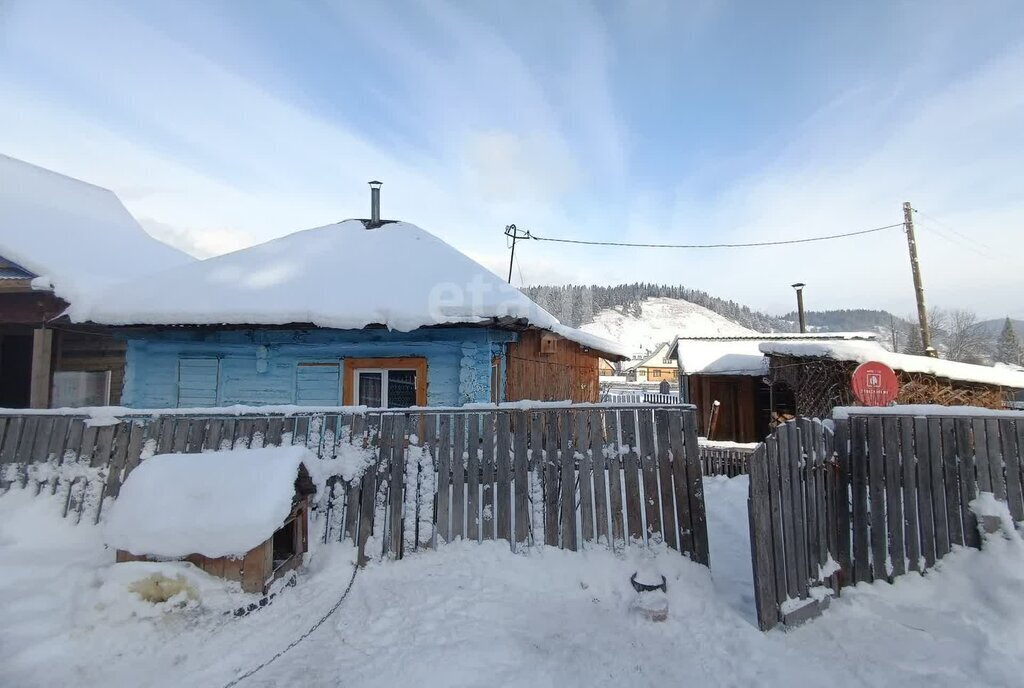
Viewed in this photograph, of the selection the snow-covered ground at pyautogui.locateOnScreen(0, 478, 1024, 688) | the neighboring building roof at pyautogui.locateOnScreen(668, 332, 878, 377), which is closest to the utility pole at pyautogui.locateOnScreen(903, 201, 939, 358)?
the neighboring building roof at pyautogui.locateOnScreen(668, 332, 878, 377)

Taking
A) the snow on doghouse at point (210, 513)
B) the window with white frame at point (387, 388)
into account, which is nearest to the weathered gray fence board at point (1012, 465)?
the snow on doghouse at point (210, 513)

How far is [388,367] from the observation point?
25.3 feet

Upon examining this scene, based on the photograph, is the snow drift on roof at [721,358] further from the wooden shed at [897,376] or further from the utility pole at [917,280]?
the utility pole at [917,280]

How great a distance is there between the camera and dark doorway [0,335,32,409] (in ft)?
44.6

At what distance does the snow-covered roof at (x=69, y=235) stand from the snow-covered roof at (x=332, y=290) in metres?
1.77

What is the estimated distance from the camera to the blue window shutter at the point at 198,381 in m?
7.98

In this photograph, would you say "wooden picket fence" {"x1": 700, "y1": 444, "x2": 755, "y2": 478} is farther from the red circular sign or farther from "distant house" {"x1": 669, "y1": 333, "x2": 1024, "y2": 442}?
"distant house" {"x1": 669, "y1": 333, "x2": 1024, "y2": 442}

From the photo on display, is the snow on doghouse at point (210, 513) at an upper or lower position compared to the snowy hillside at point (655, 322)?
lower

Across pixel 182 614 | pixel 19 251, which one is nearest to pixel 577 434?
pixel 182 614

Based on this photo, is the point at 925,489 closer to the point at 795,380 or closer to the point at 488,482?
the point at 488,482

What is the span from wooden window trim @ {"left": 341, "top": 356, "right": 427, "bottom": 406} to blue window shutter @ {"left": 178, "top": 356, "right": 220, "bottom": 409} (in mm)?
2335

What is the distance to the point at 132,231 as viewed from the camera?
49.8ft

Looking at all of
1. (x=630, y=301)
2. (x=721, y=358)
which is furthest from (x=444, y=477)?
(x=630, y=301)

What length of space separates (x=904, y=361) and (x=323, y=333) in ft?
40.2
